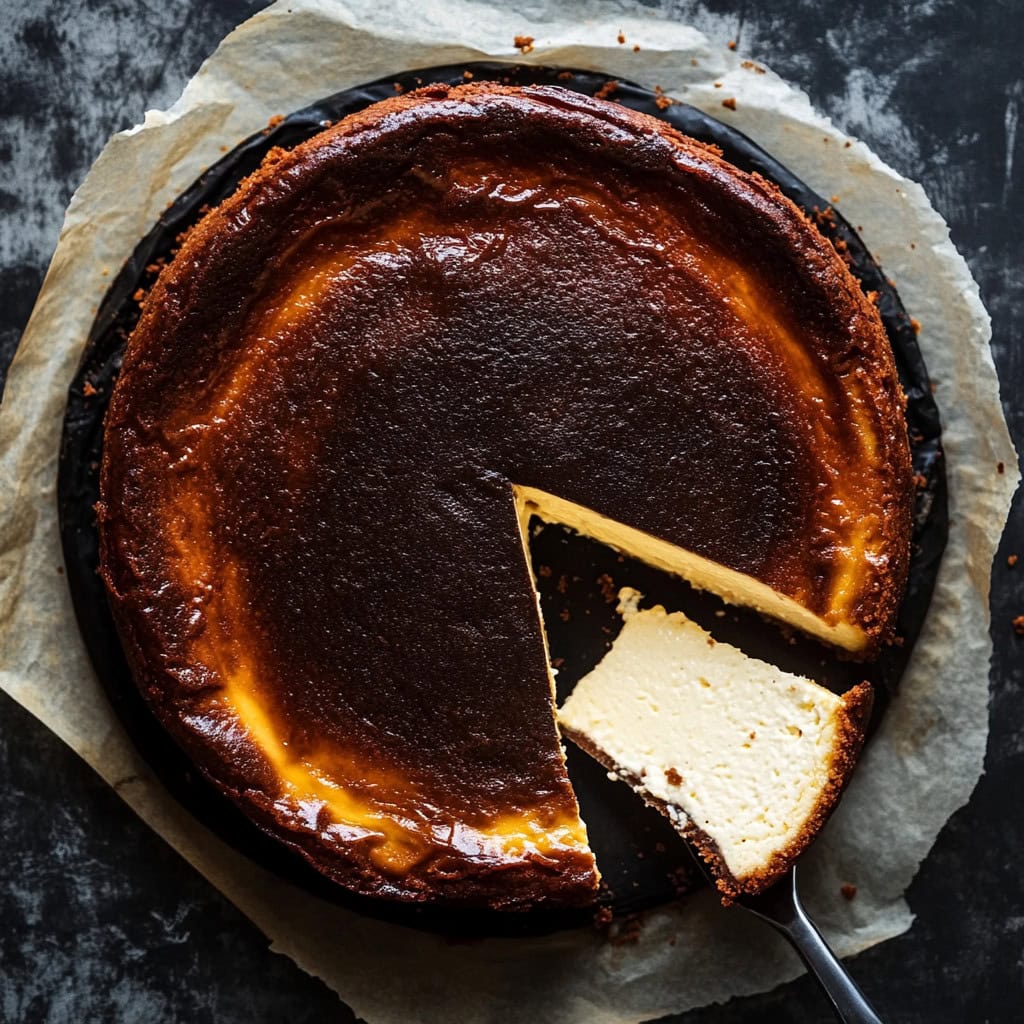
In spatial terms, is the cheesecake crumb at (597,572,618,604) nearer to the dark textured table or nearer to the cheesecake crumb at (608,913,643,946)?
the cheesecake crumb at (608,913,643,946)

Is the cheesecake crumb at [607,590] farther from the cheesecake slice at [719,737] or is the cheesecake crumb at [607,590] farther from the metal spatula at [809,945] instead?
the metal spatula at [809,945]

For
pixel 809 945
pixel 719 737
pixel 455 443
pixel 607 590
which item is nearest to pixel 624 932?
pixel 809 945

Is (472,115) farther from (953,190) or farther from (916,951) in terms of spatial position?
(916,951)

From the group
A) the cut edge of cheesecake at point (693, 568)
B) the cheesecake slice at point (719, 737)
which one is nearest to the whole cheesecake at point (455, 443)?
the cut edge of cheesecake at point (693, 568)

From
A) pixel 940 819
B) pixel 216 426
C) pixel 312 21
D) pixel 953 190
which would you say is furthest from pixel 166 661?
pixel 953 190

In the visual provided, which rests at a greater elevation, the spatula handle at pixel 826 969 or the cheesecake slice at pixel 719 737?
the cheesecake slice at pixel 719 737

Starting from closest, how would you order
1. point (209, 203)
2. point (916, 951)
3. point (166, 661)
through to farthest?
point (166, 661)
point (209, 203)
point (916, 951)

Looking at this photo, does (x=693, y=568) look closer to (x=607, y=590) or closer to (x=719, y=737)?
(x=607, y=590)
